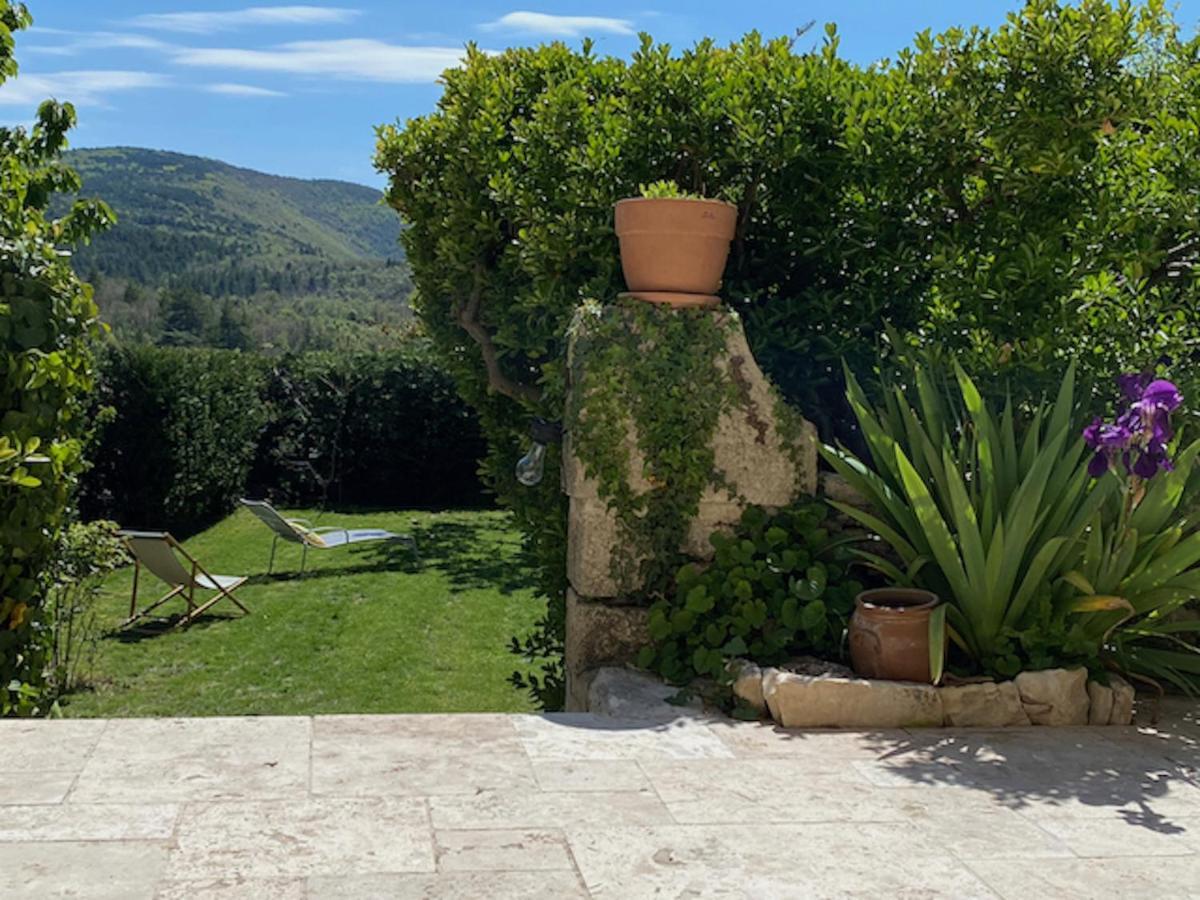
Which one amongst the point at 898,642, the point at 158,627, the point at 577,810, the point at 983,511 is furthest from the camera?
the point at 158,627

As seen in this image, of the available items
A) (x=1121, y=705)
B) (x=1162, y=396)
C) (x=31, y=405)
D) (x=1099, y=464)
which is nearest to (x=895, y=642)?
(x=1121, y=705)

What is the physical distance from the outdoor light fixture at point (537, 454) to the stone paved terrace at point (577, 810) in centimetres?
162

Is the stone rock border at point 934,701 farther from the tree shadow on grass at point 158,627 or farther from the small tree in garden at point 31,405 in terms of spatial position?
the tree shadow on grass at point 158,627

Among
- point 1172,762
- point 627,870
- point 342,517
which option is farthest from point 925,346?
point 342,517

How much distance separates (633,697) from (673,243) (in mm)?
1682

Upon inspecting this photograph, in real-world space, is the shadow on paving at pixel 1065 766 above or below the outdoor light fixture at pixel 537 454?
below

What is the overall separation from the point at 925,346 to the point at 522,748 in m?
2.48

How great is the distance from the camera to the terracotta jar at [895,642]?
392cm

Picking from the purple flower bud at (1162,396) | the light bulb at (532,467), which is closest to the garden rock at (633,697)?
the light bulb at (532,467)

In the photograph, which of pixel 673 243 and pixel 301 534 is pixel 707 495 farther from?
pixel 301 534

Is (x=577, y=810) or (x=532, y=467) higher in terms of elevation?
(x=532, y=467)

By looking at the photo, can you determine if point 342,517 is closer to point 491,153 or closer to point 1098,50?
point 491,153

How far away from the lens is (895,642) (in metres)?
3.93

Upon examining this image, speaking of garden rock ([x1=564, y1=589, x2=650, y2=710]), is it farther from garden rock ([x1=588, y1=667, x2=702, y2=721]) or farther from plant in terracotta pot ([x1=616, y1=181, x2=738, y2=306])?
plant in terracotta pot ([x1=616, y1=181, x2=738, y2=306])
